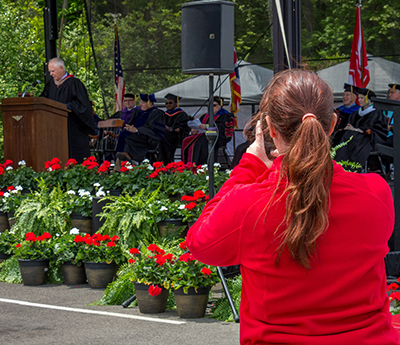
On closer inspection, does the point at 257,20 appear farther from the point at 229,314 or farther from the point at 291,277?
the point at 291,277

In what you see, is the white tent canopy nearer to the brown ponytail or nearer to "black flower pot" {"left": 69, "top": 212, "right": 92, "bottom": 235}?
"black flower pot" {"left": 69, "top": 212, "right": 92, "bottom": 235}

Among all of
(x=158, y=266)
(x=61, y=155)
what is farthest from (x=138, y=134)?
(x=158, y=266)

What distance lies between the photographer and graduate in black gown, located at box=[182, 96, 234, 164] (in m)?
13.6

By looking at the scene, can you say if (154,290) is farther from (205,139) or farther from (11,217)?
(205,139)

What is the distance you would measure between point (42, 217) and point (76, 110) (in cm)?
295

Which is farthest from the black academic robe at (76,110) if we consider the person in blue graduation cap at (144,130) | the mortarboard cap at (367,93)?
the mortarboard cap at (367,93)

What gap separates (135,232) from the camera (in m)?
5.72

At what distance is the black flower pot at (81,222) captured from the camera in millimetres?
6352

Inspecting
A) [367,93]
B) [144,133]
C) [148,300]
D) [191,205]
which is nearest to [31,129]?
[191,205]

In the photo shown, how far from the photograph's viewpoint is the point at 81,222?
6.35 metres

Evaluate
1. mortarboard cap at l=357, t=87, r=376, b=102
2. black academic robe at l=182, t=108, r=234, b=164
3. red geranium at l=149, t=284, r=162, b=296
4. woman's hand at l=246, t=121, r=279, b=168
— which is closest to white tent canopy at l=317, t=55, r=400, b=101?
mortarboard cap at l=357, t=87, r=376, b=102

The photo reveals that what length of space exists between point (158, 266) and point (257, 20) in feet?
62.8

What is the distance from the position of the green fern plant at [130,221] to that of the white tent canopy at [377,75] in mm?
11326

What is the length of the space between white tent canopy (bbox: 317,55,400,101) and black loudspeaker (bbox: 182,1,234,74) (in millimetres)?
11586
